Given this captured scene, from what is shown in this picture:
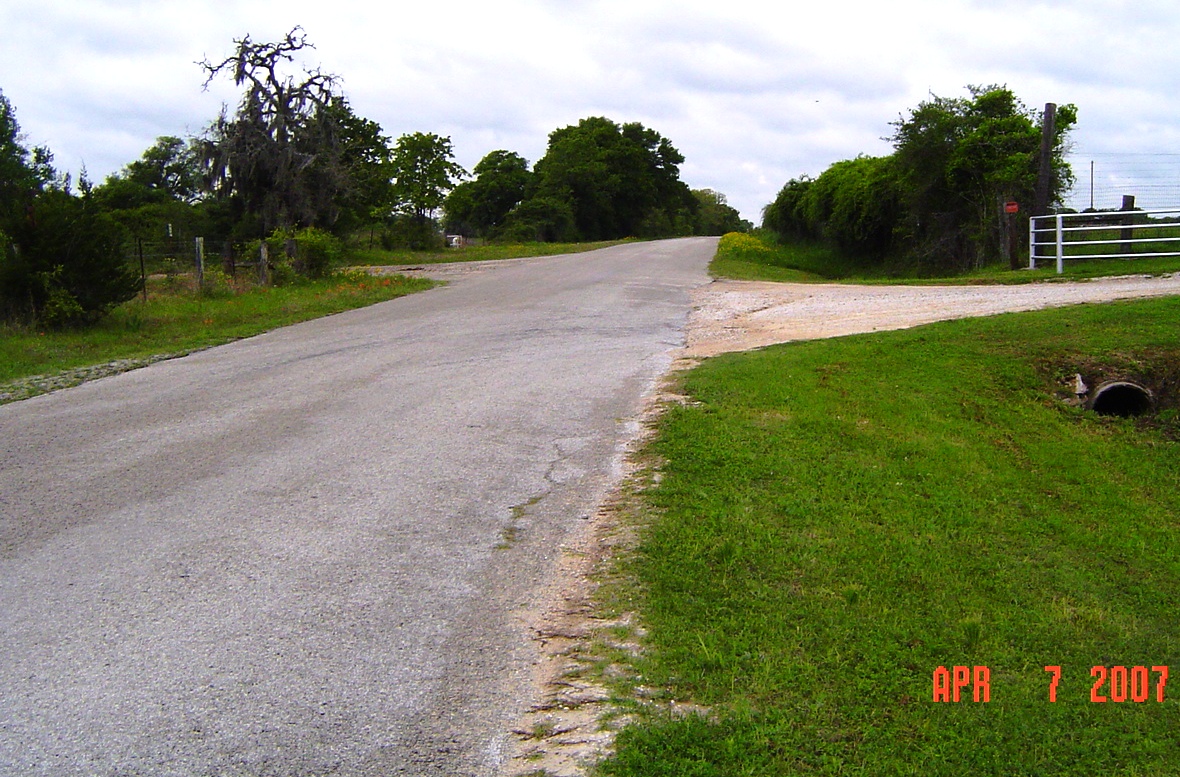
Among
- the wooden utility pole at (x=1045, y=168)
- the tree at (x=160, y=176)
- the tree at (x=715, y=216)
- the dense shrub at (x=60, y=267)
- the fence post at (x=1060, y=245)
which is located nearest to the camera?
the dense shrub at (x=60, y=267)

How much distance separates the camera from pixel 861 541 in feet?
18.1

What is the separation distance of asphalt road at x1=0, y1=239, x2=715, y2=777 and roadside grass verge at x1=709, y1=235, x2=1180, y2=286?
11464 millimetres

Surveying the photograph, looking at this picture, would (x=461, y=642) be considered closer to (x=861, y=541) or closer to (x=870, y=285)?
(x=861, y=541)

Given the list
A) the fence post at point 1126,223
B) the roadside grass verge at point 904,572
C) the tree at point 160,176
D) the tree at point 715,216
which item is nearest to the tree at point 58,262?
the roadside grass verge at point 904,572

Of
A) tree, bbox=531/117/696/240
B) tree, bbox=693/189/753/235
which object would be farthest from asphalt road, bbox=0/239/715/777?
tree, bbox=693/189/753/235

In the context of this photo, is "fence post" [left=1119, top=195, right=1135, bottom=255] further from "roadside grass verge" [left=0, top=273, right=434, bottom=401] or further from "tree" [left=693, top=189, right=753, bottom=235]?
"tree" [left=693, top=189, right=753, bottom=235]

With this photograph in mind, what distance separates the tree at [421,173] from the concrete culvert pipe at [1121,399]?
41.7 m

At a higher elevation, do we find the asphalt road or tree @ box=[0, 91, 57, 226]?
tree @ box=[0, 91, 57, 226]

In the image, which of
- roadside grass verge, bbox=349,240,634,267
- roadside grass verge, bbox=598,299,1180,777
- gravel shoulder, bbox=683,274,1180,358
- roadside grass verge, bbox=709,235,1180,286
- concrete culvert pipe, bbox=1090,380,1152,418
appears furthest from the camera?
roadside grass verge, bbox=349,240,634,267

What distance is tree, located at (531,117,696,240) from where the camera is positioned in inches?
3118

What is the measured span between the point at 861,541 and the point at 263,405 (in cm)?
624

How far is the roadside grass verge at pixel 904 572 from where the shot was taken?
3.53 meters

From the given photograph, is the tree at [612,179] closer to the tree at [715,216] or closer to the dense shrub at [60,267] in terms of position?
the tree at [715,216]

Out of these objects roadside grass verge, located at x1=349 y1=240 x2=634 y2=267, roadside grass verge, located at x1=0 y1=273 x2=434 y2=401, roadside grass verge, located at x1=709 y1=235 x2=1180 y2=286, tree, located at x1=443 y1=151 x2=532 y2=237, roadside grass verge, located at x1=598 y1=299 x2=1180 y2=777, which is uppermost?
tree, located at x1=443 y1=151 x2=532 y2=237
